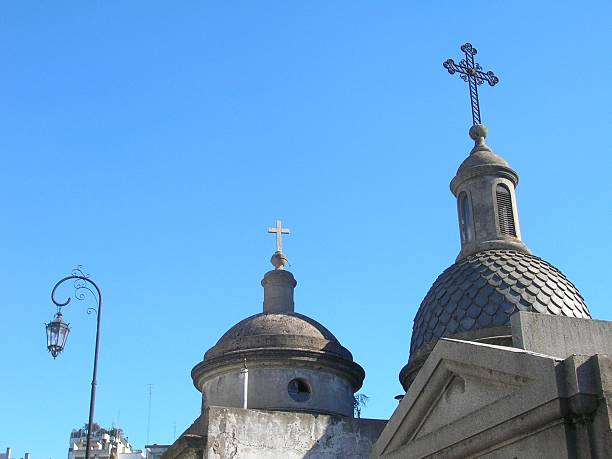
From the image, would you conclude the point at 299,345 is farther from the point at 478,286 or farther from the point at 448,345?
the point at 448,345

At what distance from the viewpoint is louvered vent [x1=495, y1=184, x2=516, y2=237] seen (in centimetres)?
1670

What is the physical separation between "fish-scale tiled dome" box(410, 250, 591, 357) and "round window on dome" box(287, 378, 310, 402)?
2.22 meters

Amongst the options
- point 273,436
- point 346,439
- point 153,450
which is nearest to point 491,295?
point 346,439

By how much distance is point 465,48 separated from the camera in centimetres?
1953

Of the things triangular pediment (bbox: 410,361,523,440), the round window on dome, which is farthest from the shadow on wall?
triangular pediment (bbox: 410,361,523,440)

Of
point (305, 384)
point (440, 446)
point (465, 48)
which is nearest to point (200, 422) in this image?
point (305, 384)

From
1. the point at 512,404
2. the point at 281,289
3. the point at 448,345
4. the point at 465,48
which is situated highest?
the point at 465,48

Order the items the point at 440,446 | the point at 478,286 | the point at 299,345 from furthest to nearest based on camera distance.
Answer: the point at 299,345
the point at 478,286
the point at 440,446

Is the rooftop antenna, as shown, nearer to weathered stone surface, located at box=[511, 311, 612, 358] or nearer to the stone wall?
the stone wall

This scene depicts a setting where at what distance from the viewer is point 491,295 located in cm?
1446

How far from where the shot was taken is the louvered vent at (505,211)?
16.7 m

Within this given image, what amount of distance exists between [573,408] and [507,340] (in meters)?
6.93

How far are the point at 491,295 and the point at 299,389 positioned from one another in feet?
13.8

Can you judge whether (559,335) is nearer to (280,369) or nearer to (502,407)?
(502,407)
